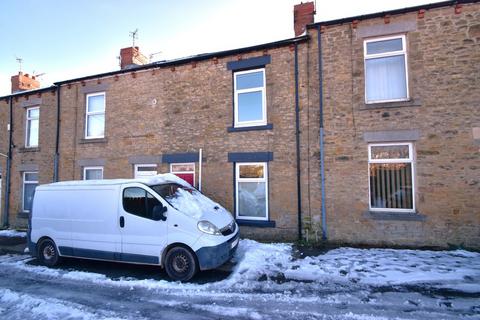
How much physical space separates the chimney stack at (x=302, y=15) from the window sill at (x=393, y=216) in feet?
20.7

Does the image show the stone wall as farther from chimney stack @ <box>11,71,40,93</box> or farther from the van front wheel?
chimney stack @ <box>11,71,40,93</box>

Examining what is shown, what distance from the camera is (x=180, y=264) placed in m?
5.91

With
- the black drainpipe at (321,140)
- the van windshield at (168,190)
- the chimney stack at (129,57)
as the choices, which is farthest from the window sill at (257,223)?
the chimney stack at (129,57)

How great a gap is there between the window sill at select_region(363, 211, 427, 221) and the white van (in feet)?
12.9

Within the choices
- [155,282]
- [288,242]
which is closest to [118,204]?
[155,282]

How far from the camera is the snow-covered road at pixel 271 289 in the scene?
4.45 meters

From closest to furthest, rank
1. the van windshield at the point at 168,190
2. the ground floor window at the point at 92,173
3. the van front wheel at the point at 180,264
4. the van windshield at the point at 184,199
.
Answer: the van front wheel at the point at 180,264 → the van windshield at the point at 184,199 → the van windshield at the point at 168,190 → the ground floor window at the point at 92,173

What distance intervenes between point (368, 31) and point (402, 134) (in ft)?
10.4

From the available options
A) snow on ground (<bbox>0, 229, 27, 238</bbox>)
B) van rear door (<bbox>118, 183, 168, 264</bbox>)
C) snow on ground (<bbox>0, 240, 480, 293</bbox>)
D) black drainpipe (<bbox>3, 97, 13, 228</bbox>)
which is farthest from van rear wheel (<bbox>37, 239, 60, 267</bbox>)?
black drainpipe (<bbox>3, 97, 13, 228</bbox>)

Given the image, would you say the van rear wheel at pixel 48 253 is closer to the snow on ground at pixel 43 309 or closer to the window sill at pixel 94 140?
the snow on ground at pixel 43 309

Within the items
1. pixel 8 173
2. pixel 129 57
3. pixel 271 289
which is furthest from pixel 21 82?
pixel 271 289

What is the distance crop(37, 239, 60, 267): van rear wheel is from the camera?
7137 millimetres

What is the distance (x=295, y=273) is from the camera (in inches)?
234

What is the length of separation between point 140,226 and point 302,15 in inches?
334
